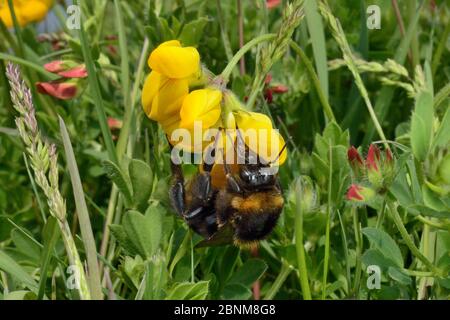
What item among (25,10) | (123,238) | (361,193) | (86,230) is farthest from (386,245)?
(25,10)

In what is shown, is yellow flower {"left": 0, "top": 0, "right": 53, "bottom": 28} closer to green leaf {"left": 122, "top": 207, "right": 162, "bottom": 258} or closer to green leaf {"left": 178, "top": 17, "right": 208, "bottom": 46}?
green leaf {"left": 178, "top": 17, "right": 208, "bottom": 46}

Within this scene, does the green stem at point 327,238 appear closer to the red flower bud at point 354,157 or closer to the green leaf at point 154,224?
the red flower bud at point 354,157

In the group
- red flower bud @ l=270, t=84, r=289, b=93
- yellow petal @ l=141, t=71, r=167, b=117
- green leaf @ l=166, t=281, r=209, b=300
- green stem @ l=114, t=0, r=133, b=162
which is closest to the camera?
green leaf @ l=166, t=281, r=209, b=300

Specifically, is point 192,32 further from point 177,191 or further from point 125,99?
point 177,191

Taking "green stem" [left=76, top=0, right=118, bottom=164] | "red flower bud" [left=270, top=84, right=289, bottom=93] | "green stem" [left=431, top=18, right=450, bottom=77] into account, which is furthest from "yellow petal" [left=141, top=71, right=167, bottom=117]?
"green stem" [left=431, top=18, right=450, bottom=77]

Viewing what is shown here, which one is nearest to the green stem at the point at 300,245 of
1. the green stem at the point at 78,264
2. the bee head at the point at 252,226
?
the bee head at the point at 252,226
